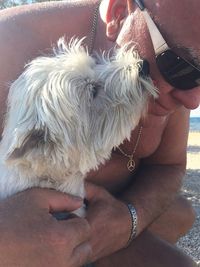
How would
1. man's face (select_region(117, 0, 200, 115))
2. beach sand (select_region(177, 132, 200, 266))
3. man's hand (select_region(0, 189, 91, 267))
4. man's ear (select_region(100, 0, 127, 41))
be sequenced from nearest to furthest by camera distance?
man's hand (select_region(0, 189, 91, 267)) → man's face (select_region(117, 0, 200, 115)) → man's ear (select_region(100, 0, 127, 41)) → beach sand (select_region(177, 132, 200, 266))

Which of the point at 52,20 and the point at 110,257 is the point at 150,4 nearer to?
the point at 52,20

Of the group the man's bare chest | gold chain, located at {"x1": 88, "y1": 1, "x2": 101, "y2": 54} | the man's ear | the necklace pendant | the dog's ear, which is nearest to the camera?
the dog's ear

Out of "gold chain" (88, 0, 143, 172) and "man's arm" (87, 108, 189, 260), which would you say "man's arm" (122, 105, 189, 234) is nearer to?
"man's arm" (87, 108, 189, 260)

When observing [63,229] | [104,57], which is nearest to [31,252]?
[63,229]

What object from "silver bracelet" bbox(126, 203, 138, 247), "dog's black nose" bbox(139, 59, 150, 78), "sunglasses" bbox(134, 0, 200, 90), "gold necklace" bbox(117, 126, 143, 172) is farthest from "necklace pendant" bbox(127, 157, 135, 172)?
"dog's black nose" bbox(139, 59, 150, 78)

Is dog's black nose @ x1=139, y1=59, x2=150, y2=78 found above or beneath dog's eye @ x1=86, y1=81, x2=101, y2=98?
above

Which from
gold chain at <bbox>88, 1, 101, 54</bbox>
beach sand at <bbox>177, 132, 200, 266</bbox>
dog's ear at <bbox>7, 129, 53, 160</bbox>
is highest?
gold chain at <bbox>88, 1, 101, 54</bbox>
